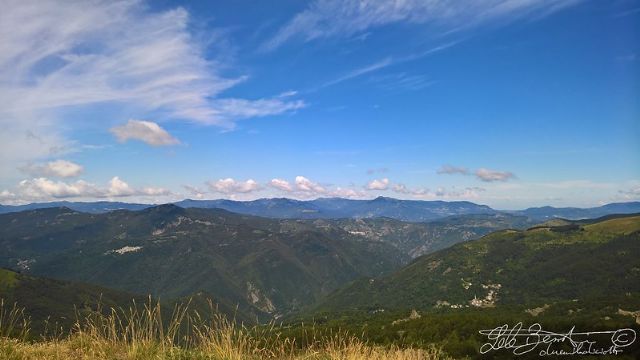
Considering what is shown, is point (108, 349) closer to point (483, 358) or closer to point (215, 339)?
point (215, 339)

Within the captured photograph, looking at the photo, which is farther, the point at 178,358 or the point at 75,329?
the point at 75,329

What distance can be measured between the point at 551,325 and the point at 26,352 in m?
71.9

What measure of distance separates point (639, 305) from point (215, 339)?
431 feet

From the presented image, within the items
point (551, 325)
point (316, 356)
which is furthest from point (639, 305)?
point (316, 356)

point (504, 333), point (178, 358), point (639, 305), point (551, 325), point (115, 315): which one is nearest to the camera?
point (178, 358)

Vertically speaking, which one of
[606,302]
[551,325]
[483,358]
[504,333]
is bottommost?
[606,302]

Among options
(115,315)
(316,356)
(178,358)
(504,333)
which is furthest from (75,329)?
(504,333)

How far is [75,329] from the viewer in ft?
34.5

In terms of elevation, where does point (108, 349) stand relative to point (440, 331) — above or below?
above

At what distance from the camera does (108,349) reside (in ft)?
29.0

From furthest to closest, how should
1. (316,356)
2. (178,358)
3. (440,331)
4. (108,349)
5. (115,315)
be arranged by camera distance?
(440,331) < (115,315) < (316,356) < (108,349) < (178,358)

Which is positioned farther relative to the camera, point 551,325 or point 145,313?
point 551,325

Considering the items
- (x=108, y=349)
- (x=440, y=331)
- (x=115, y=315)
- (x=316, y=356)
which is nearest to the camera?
(x=108, y=349)

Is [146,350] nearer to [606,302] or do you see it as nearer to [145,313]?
[145,313]
